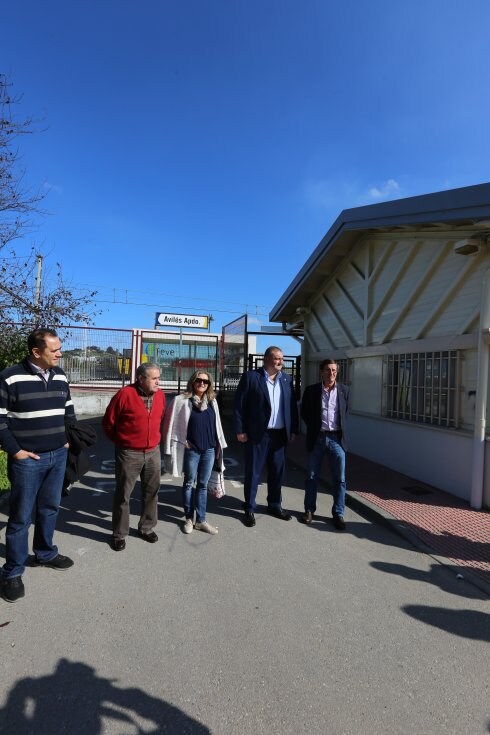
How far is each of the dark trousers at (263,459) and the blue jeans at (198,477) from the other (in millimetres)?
495

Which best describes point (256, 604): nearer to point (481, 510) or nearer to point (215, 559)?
point (215, 559)

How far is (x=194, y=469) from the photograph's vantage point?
438 cm

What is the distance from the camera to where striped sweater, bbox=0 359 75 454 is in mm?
3066

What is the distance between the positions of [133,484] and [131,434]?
0.51 meters

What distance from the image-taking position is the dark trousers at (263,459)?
4691 mm

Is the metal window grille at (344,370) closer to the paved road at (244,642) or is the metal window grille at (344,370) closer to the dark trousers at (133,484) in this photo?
the paved road at (244,642)

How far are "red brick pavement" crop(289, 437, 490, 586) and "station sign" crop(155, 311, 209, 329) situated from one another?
15.6m

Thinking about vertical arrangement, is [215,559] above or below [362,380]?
below

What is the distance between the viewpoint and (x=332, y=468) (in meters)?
4.80

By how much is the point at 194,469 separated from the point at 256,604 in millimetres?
1592

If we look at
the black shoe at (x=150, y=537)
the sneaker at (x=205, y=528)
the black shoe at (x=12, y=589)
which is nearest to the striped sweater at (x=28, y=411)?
the black shoe at (x=12, y=589)

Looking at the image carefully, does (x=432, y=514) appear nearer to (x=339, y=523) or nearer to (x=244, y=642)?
(x=339, y=523)

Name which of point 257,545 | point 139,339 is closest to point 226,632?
point 257,545

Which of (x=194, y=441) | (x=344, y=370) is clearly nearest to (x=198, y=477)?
(x=194, y=441)
